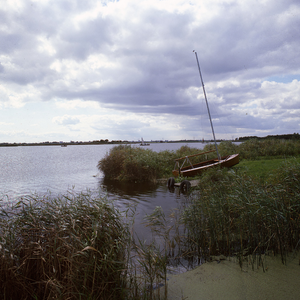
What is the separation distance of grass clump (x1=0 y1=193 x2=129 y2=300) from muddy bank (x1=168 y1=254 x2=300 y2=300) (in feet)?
4.41

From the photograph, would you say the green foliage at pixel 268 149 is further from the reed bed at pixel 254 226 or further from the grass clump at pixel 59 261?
the grass clump at pixel 59 261

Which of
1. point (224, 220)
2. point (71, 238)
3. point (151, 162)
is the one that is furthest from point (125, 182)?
point (71, 238)

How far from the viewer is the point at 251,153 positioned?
91.2 feet

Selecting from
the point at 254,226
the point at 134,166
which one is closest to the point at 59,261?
the point at 254,226

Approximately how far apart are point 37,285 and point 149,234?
184 inches

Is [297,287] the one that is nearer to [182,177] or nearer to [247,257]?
[247,257]

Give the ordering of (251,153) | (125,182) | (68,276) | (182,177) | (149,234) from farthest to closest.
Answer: (251,153)
(125,182)
(182,177)
(149,234)
(68,276)

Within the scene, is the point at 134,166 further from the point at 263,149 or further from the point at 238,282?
the point at 263,149

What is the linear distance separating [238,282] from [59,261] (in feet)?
11.0

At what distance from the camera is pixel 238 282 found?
15.0ft

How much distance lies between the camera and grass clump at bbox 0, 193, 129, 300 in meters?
3.44

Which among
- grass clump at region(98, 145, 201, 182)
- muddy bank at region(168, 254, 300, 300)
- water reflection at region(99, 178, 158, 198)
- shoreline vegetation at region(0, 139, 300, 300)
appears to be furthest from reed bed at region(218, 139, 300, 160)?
muddy bank at region(168, 254, 300, 300)

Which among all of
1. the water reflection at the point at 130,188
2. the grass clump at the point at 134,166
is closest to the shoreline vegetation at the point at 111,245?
the water reflection at the point at 130,188

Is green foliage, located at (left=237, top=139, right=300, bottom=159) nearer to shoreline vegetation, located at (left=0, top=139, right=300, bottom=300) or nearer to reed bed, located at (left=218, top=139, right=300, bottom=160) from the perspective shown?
reed bed, located at (left=218, top=139, right=300, bottom=160)
